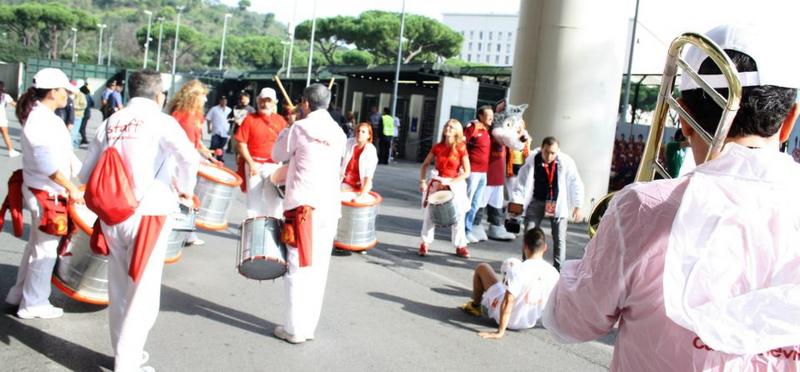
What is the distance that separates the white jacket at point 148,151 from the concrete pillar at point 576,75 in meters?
9.98

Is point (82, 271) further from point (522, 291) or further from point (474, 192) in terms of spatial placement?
point (474, 192)

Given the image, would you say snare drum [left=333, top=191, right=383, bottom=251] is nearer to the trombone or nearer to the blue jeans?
the blue jeans

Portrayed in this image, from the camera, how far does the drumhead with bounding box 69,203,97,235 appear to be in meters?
5.36

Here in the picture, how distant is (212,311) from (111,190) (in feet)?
7.34

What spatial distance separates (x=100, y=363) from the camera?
16.1 ft

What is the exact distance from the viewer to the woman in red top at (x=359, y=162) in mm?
9023

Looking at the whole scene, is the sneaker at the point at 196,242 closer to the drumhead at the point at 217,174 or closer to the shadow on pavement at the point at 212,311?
the drumhead at the point at 217,174

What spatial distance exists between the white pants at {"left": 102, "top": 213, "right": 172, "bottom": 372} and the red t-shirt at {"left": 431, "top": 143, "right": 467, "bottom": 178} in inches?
215

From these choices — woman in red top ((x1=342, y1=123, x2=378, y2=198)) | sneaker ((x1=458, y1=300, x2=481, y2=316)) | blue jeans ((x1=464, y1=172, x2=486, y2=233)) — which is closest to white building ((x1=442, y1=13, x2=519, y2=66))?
blue jeans ((x1=464, y1=172, x2=486, y2=233))

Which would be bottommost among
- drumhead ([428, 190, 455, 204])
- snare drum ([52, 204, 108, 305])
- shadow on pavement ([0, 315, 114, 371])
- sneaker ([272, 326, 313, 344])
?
shadow on pavement ([0, 315, 114, 371])

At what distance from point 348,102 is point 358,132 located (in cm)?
2202

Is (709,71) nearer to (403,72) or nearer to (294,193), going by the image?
(294,193)

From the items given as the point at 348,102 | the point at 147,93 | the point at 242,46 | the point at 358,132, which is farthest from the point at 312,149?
the point at 242,46

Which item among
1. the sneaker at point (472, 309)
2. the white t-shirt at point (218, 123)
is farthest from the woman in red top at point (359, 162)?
the white t-shirt at point (218, 123)
